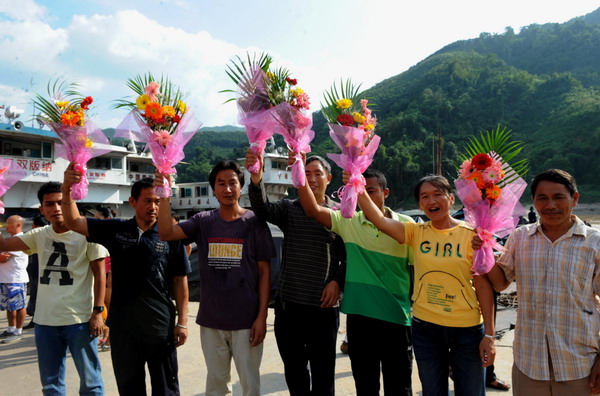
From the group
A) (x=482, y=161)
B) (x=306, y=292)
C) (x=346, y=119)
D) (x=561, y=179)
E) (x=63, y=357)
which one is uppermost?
(x=346, y=119)

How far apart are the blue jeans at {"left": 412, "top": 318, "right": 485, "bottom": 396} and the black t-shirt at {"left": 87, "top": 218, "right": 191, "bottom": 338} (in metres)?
1.68

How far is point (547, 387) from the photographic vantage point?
2.20 metres

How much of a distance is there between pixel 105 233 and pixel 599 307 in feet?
10.2

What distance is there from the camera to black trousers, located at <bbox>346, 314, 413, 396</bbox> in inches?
101

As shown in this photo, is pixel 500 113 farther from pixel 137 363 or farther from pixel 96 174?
pixel 137 363

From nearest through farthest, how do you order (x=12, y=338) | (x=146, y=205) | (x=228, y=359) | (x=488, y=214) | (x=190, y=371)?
1. (x=488, y=214)
2. (x=228, y=359)
3. (x=146, y=205)
4. (x=190, y=371)
5. (x=12, y=338)

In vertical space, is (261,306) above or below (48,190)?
below

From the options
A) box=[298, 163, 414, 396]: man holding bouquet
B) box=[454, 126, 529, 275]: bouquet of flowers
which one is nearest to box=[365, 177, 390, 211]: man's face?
box=[298, 163, 414, 396]: man holding bouquet

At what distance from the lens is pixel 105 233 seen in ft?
9.01

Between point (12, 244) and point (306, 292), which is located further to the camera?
point (12, 244)

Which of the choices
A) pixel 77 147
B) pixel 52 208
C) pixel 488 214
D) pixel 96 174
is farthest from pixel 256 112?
pixel 96 174

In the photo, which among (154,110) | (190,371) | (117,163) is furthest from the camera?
(117,163)

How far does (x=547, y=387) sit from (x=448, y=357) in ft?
1.73

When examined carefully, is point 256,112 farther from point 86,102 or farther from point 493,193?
point 493,193
